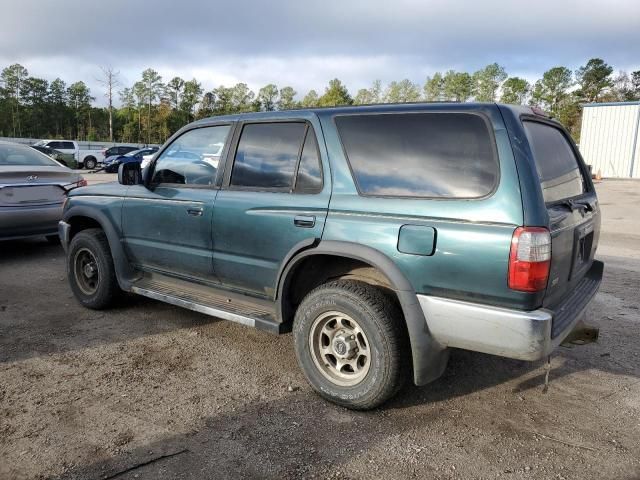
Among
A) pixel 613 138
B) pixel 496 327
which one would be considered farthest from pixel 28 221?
pixel 613 138

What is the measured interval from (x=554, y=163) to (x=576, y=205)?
11.8 inches

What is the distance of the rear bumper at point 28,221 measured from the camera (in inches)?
257

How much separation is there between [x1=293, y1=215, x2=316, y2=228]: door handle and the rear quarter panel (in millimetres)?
276

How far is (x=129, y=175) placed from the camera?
4.43 metres

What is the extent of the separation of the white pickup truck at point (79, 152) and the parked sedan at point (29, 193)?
87.8ft

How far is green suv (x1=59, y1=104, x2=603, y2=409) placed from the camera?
8.54ft

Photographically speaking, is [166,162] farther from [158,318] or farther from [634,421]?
[634,421]

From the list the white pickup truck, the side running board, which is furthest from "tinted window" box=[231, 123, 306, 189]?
the white pickup truck

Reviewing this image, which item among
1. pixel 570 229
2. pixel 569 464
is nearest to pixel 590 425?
pixel 569 464

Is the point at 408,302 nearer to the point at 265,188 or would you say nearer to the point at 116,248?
the point at 265,188

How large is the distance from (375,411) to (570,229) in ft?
5.23

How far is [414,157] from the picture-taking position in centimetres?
293

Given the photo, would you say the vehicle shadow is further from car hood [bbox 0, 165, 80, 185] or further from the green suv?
car hood [bbox 0, 165, 80, 185]

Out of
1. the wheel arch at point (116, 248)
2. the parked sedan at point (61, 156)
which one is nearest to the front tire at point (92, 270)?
the wheel arch at point (116, 248)
